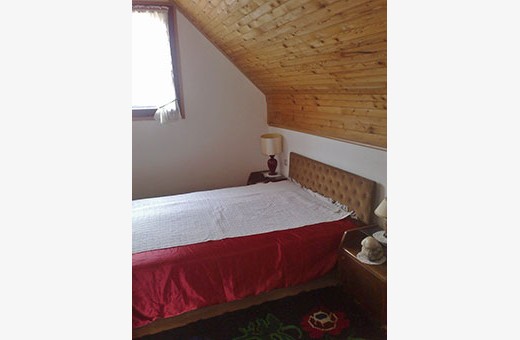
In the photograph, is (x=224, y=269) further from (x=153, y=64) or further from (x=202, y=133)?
(x=153, y=64)

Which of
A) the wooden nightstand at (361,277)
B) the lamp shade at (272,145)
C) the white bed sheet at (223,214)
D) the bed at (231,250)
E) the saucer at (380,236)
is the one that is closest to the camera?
the wooden nightstand at (361,277)

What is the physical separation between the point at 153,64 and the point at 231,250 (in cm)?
256

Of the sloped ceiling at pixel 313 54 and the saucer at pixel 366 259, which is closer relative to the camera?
the sloped ceiling at pixel 313 54

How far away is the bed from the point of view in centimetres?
217

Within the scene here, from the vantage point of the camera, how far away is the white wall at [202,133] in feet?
13.0

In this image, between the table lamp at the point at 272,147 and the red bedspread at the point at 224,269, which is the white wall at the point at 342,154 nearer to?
the table lamp at the point at 272,147

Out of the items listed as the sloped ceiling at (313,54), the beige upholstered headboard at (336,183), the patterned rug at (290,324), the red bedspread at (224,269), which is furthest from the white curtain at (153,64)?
the patterned rug at (290,324)

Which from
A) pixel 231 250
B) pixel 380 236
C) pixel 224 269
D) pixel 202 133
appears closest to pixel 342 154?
pixel 380 236

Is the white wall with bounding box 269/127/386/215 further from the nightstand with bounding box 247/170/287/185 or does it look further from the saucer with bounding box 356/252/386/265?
the saucer with bounding box 356/252/386/265

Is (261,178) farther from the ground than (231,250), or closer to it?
farther from the ground

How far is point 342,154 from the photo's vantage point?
3037 millimetres
